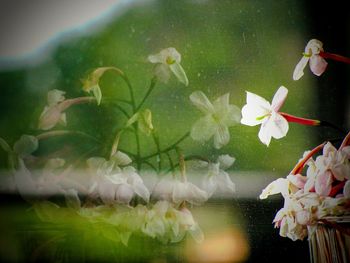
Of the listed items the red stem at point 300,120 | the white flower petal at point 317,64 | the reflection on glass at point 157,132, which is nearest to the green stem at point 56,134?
the reflection on glass at point 157,132

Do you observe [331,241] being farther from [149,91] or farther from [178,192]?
[149,91]

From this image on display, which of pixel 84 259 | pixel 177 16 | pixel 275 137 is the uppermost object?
pixel 177 16

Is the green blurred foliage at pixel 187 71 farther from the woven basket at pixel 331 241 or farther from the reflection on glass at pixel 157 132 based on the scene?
the woven basket at pixel 331 241

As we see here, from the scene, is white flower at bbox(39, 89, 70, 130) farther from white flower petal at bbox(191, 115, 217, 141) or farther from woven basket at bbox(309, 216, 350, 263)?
woven basket at bbox(309, 216, 350, 263)

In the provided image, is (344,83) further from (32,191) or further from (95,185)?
(32,191)

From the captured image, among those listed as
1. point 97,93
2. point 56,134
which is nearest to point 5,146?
point 56,134

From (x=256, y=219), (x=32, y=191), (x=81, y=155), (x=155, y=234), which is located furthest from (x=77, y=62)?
(x=256, y=219)
